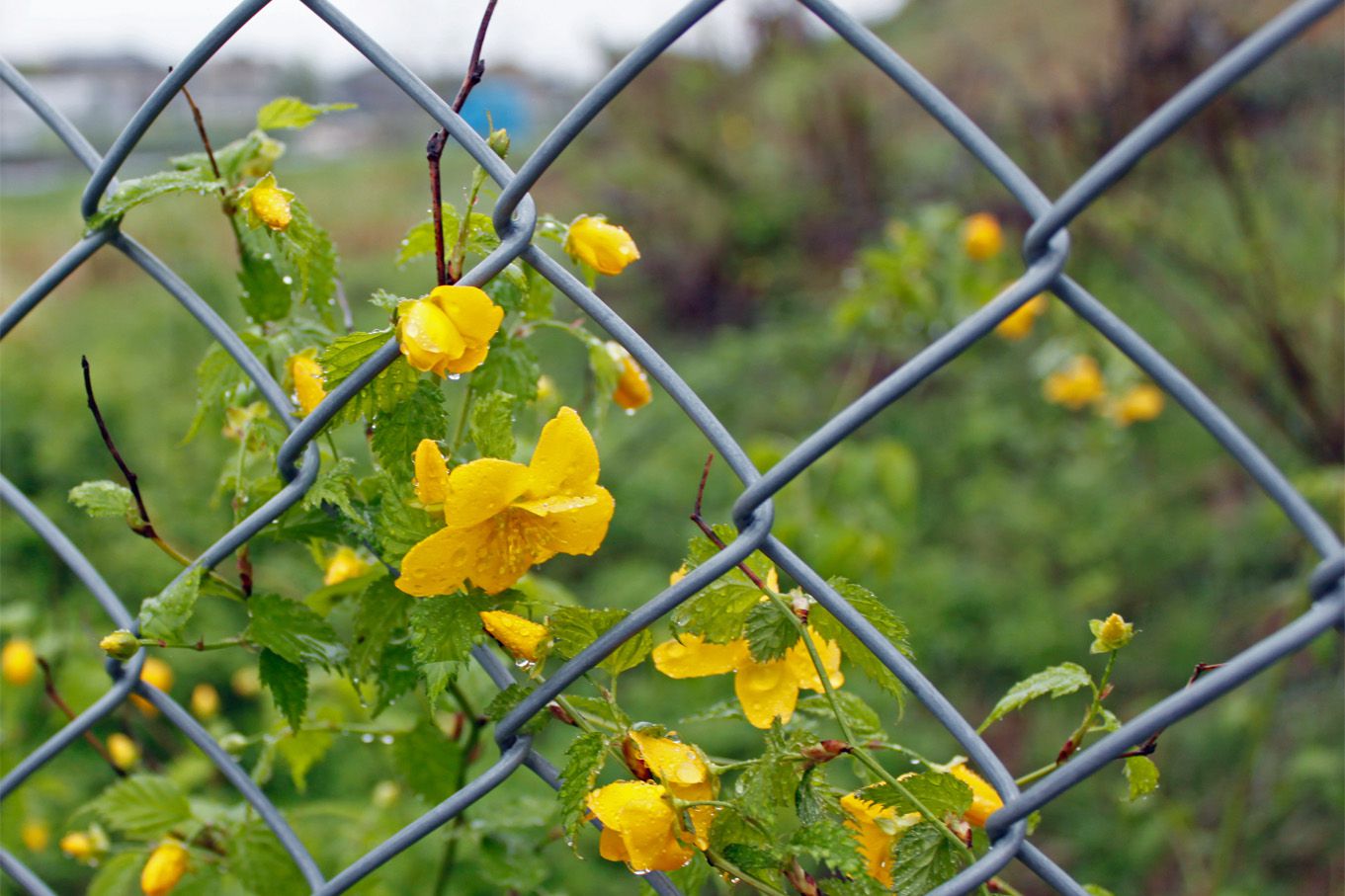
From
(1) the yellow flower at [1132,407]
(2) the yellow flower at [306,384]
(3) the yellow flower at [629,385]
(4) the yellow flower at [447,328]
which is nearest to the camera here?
(4) the yellow flower at [447,328]

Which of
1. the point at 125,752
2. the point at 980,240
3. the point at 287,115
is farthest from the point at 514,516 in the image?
the point at 980,240

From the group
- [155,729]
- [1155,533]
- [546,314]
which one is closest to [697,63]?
[1155,533]

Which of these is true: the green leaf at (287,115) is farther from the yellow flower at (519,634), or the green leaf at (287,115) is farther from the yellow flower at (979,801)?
the yellow flower at (979,801)

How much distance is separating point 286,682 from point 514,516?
0.21m

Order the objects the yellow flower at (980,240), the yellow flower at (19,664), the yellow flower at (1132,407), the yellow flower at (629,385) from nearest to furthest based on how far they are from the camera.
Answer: the yellow flower at (629,385) < the yellow flower at (19,664) < the yellow flower at (980,240) < the yellow flower at (1132,407)

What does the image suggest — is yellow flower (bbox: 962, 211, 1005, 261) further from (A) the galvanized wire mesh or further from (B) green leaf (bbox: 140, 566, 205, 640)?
(B) green leaf (bbox: 140, 566, 205, 640)

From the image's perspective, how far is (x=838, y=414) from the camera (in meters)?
0.54

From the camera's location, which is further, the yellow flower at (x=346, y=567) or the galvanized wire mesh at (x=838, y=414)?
the yellow flower at (x=346, y=567)

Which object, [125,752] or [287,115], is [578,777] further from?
[125,752]

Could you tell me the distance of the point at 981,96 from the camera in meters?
5.44

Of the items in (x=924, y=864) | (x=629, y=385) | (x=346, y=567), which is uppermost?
(x=629, y=385)

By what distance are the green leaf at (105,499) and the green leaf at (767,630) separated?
1.28ft

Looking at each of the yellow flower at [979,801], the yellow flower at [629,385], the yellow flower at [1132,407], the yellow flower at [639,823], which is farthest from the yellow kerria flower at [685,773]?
the yellow flower at [1132,407]

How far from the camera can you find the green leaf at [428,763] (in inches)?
31.3
